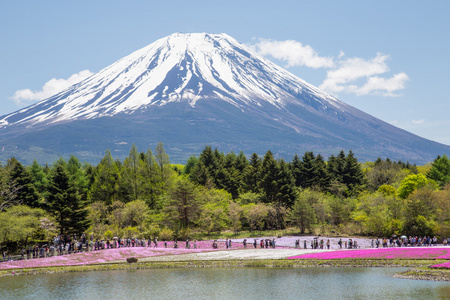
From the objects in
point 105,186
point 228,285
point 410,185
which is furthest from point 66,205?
point 410,185

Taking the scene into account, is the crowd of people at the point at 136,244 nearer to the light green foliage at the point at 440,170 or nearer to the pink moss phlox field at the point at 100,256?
the pink moss phlox field at the point at 100,256

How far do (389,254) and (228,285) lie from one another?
2008 cm

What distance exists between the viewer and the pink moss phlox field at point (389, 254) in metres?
49.8

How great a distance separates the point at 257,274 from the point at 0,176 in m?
44.4

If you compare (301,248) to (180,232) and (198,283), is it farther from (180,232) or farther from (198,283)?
(198,283)

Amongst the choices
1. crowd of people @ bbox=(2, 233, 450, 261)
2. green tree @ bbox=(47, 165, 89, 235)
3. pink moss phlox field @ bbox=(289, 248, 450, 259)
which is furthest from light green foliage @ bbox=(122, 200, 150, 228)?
pink moss phlox field @ bbox=(289, 248, 450, 259)

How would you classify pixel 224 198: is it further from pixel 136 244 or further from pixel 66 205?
pixel 66 205

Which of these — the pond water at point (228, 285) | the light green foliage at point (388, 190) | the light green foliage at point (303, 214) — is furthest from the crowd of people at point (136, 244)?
the light green foliage at point (388, 190)

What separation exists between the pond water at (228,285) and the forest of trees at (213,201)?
58.0 ft

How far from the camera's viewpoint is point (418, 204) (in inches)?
2643

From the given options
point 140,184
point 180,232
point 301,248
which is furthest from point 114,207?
point 301,248

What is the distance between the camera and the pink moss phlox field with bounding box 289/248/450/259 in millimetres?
49800

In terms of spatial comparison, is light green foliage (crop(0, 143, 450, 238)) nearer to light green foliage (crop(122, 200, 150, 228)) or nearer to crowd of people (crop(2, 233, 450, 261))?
light green foliage (crop(122, 200, 150, 228))

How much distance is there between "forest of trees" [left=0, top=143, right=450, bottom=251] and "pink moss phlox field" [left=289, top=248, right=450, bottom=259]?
14445 mm
